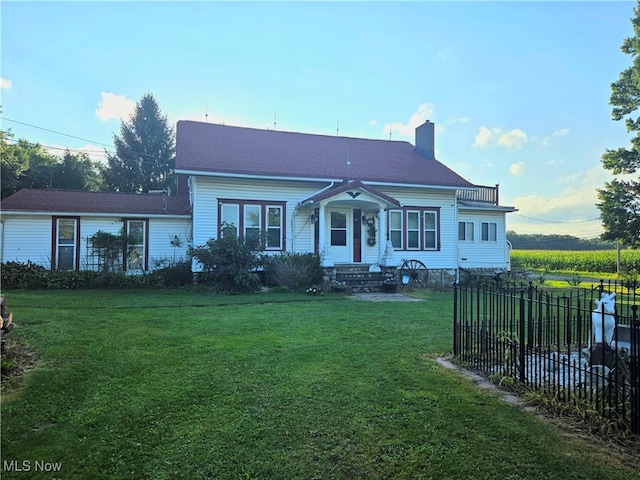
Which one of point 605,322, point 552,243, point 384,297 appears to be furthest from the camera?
point 552,243

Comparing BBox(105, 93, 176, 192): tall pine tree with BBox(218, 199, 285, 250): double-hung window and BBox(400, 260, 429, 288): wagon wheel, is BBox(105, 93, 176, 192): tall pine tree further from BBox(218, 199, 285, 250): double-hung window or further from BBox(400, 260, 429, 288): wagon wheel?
BBox(400, 260, 429, 288): wagon wheel

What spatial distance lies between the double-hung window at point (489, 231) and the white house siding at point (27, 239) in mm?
18424

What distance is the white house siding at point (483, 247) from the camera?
57.9ft

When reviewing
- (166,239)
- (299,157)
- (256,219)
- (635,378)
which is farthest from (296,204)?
(635,378)

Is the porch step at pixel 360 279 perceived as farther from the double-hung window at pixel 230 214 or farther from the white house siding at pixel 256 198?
the double-hung window at pixel 230 214

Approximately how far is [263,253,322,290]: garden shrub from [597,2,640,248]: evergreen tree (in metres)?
13.3

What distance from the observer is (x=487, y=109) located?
13.1m

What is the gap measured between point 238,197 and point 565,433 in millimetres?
12523

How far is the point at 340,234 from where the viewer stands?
15.2 meters

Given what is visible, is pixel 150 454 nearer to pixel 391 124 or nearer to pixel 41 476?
pixel 41 476

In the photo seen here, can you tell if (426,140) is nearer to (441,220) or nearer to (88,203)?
(441,220)

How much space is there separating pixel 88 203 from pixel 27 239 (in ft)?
7.56

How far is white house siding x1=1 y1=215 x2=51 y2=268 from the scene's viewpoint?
13.0 metres

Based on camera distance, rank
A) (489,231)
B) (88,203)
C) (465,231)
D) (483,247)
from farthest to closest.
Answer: (489,231)
(483,247)
(465,231)
(88,203)
